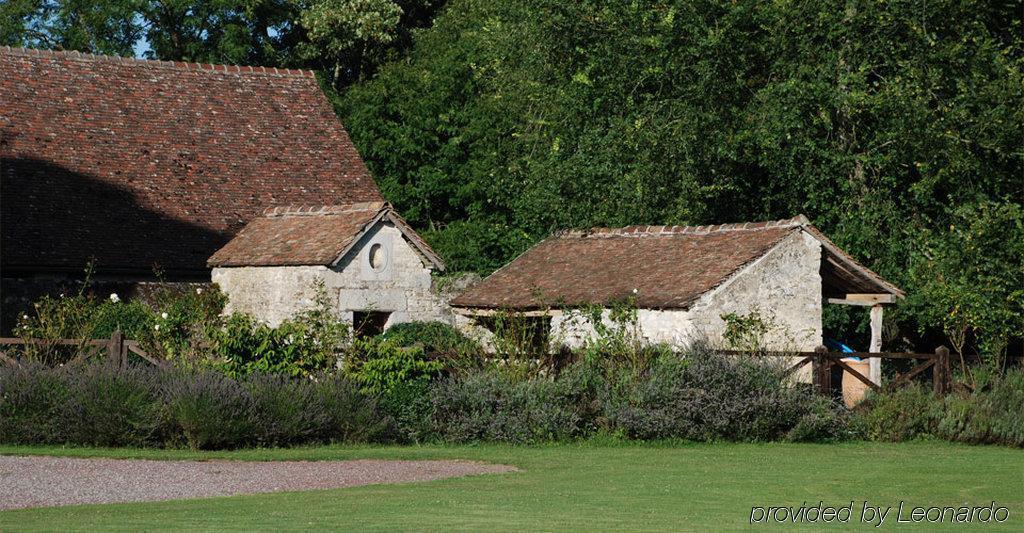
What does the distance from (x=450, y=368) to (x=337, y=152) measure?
1307 cm

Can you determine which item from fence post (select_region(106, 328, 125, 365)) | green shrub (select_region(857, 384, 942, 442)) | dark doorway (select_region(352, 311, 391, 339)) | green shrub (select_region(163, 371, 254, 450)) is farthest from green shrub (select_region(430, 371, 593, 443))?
dark doorway (select_region(352, 311, 391, 339))

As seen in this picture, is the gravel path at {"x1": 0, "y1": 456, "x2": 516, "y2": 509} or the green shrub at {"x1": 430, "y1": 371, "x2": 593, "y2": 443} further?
the green shrub at {"x1": 430, "y1": 371, "x2": 593, "y2": 443}

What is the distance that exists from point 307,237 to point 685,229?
707 centimetres

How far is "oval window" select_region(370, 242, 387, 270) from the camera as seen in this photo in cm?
2598

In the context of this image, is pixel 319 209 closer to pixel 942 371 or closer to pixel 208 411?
pixel 208 411

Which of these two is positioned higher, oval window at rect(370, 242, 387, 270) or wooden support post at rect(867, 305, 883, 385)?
oval window at rect(370, 242, 387, 270)

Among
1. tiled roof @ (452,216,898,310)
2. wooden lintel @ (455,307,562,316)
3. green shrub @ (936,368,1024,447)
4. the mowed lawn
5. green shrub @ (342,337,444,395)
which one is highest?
tiled roof @ (452,216,898,310)

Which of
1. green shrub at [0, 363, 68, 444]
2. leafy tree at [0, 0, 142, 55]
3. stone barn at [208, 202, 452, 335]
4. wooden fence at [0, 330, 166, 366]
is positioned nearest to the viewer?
green shrub at [0, 363, 68, 444]

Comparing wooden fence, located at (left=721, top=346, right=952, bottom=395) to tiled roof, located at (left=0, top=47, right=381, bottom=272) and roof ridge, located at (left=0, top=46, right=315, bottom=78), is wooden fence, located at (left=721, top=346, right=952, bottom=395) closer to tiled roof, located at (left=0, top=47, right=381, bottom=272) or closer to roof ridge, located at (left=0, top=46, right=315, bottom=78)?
tiled roof, located at (left=0, top=47, right=381, bottom=272)

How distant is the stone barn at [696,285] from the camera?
72.6 feet

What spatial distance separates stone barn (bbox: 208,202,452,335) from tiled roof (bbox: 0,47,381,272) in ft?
6.55

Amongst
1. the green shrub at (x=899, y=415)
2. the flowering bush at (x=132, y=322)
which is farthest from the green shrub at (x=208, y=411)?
the green shrub at (x=899, y=415)

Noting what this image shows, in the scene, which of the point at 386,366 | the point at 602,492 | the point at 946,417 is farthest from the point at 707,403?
the point at 602,492

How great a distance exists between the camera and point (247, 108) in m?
33.1
